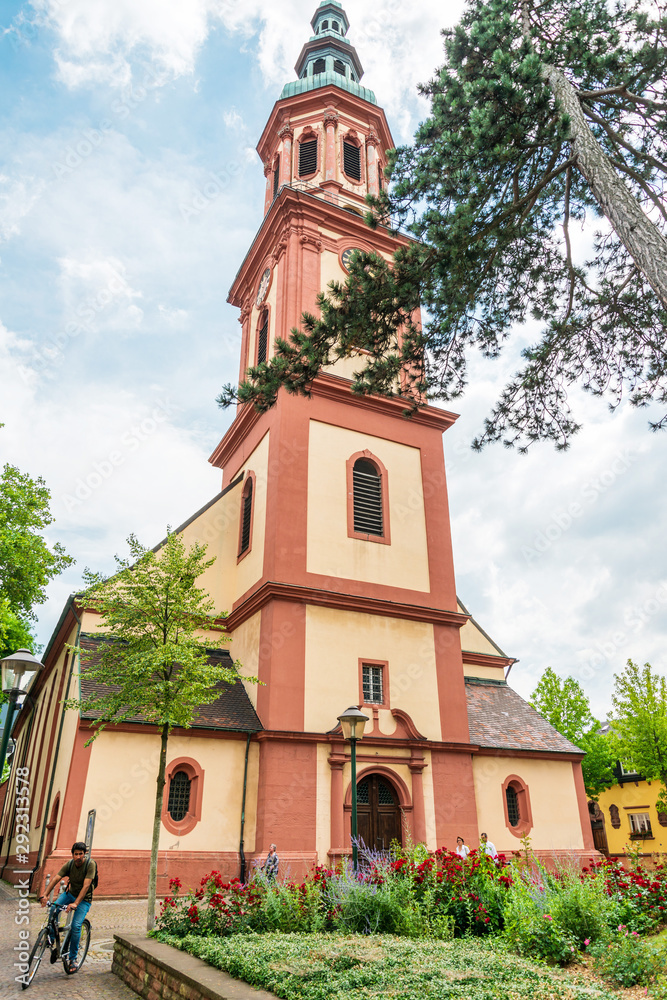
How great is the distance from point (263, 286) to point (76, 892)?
20.9 m

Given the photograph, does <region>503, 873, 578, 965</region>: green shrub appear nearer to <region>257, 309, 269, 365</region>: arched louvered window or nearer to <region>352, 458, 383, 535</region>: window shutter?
<region>352, 458, 383, 535</region>: window shutter

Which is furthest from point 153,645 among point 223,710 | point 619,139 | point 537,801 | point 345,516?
point 537,801

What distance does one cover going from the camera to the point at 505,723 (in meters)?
21.2

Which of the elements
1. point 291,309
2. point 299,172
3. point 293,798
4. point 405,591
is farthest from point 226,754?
point 299,172

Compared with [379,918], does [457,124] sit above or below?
above

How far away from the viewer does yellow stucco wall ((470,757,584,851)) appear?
18828 mm

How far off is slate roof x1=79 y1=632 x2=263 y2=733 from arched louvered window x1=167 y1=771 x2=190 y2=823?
122 cm

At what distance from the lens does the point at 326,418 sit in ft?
68.0

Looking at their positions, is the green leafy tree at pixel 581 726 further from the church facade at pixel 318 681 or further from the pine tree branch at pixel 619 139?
the pine tree branch at pixel 619 139

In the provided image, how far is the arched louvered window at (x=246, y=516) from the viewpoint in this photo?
835 inches

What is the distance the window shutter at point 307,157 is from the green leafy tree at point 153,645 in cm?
1914

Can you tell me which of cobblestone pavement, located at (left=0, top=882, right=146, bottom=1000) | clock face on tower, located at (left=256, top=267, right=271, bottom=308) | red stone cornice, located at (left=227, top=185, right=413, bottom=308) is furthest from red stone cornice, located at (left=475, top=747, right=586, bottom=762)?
clock face on tower, located at (left=256, top=267, right=271, bottom=308)

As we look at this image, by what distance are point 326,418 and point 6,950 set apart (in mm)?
14634

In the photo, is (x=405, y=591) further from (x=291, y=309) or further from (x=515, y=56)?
(x=515, y=56)
